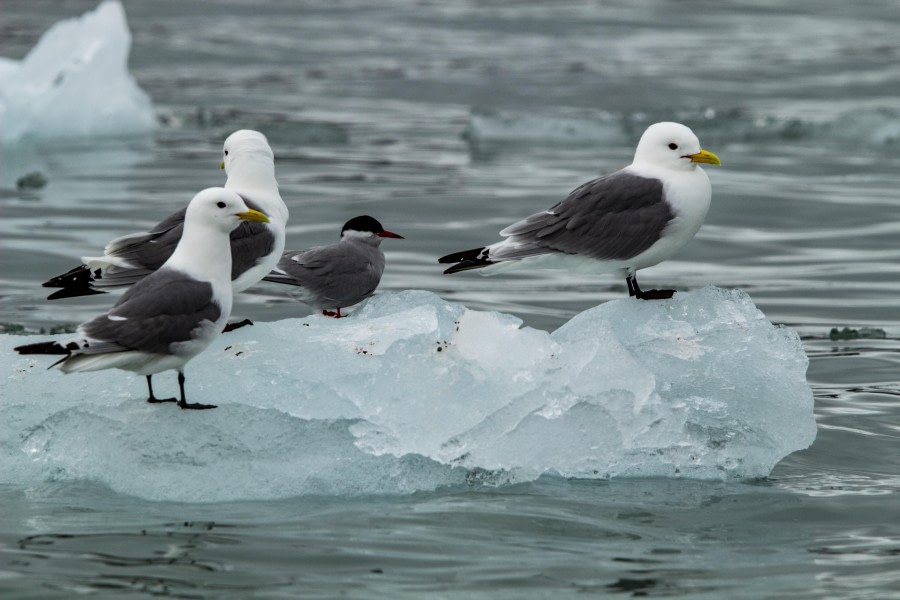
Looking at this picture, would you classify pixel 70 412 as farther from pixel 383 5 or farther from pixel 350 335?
pixel 383 5

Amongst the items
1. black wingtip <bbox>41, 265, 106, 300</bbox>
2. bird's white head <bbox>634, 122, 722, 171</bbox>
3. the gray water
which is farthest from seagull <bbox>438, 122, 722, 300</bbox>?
black wingtip <bbox>41, 265, 106, 300</bbox>

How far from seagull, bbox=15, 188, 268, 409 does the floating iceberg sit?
39.4 feet

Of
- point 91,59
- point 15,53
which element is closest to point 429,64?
point 15,53

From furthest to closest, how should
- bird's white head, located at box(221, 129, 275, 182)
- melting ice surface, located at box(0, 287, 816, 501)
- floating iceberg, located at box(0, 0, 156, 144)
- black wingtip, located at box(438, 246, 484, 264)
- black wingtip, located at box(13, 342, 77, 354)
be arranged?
1. floating iceberg, located at box(0, 0, 156, 144)
2. bird's white head, located at box(221, 129, 275, 182)
3. black wingtip, located at box(438, 246, 484, 264)
4. melting ice surface, located at box(0, 287, 816, 501)
5. black wingtip, located at box(13, 342, 77, 354)

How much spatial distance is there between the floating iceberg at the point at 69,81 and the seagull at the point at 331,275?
33.3 feet

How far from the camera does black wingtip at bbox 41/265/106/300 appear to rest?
653 centimetres

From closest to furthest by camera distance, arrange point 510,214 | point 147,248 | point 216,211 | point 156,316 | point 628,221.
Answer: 1. point 156,316
2. point 216,211
3. point 628,221
4. point 147,248
5. point 510,214

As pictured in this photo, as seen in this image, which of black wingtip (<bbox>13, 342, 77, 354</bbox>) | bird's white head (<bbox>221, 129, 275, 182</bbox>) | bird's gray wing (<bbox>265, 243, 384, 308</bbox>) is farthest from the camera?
bird's gray wing (<bbox>265, 243, 384, 308</bbox>)

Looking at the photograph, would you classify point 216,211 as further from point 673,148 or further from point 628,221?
point 673,148

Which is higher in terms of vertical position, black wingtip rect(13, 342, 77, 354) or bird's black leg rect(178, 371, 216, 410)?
black wingtip rect(13, 342, 77, 354)

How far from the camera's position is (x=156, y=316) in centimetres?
555

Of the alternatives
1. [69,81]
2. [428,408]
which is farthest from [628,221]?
[69,81]

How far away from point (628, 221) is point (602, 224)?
5.0 inches

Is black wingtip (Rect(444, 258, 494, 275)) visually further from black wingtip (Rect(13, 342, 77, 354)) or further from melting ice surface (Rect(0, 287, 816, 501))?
black wingtip (Rect(13, 342, 77, 354))
